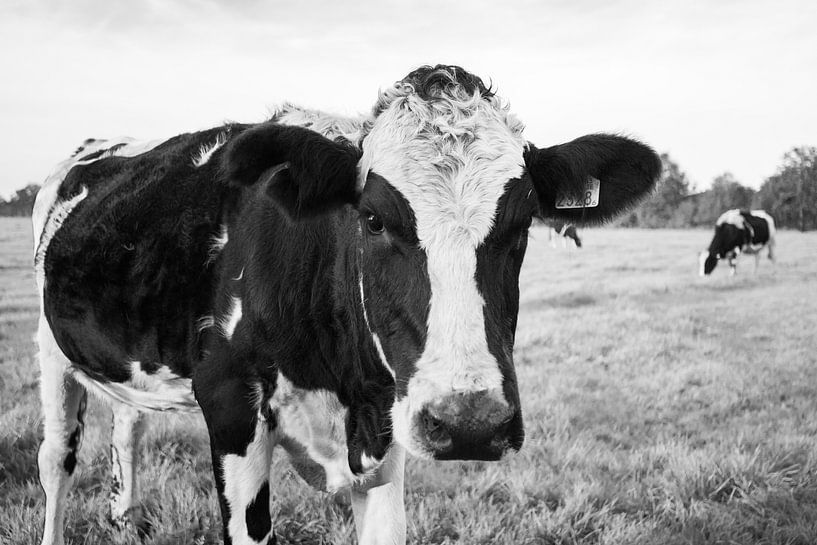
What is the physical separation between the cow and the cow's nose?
19.5 m

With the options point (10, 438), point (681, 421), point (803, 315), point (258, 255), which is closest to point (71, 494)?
point (10, 438)

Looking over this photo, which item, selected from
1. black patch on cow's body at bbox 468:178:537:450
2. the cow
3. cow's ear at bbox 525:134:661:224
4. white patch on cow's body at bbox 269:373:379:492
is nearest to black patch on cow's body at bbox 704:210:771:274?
the cow

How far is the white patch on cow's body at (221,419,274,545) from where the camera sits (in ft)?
9.05

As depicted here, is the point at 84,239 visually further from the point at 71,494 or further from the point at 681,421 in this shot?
the point at 681,421

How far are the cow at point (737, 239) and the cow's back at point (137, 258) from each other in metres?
19.1

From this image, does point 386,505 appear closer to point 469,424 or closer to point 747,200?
point 469,424

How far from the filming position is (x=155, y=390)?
327 cm

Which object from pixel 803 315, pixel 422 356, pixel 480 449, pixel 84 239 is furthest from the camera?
pixel 803 315

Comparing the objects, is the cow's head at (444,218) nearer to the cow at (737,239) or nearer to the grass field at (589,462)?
the grass field at (589,462)

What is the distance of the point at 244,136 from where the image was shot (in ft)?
7.60

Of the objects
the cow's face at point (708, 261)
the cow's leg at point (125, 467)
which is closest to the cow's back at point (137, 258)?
the cow's leg at point (125, 467)

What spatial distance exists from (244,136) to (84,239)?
5.42ft

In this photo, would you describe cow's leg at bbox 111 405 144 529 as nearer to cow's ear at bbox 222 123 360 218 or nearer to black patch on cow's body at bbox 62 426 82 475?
black patch on cow's body at bbox 62 426 82 475

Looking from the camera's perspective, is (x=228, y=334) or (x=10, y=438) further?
(x=10, y=438)
